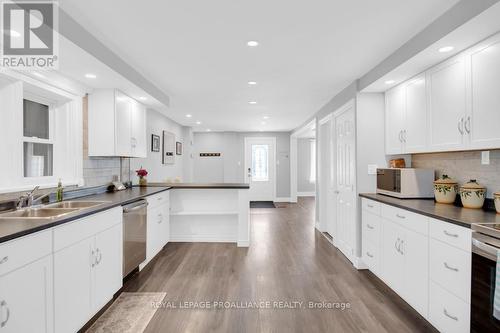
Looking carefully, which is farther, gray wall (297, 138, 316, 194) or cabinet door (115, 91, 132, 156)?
gray wall (297, 138, 316, 194)

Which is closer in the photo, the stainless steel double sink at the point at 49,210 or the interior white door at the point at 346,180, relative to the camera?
the stainless steel double sink at the point at 49,210

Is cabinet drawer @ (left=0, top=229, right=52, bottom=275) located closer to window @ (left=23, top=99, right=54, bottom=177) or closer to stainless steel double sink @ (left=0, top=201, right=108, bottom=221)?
stainless steel double sink @ (left=0, top=201, right=108, bottom=221)

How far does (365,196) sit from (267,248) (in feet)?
5.49

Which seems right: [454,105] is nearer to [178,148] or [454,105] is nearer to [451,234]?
[451,234]

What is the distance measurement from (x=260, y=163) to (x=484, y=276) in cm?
761

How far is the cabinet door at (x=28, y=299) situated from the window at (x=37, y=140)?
1438mm

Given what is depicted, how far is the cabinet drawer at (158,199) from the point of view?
354 cm

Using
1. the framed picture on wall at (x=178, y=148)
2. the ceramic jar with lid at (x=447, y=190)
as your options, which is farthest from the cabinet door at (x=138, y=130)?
the ceramic jar with lid at (x=447, y=190)

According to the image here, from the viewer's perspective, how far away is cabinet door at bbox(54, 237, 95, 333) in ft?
5.85

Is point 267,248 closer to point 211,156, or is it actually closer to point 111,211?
point 111,211

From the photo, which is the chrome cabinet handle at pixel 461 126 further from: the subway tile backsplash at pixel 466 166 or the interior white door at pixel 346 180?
the interior white door at pixel 346 180

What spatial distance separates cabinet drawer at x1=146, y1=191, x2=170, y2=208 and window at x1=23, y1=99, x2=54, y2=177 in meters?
1.09

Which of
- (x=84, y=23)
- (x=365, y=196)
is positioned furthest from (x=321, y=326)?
(x=84, y=23)

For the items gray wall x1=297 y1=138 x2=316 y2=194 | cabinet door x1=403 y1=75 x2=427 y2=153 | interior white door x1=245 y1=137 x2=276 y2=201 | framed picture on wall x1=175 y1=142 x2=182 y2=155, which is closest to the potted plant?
framed picture on wall x1=175 y1=142 x2=182 y2=155
